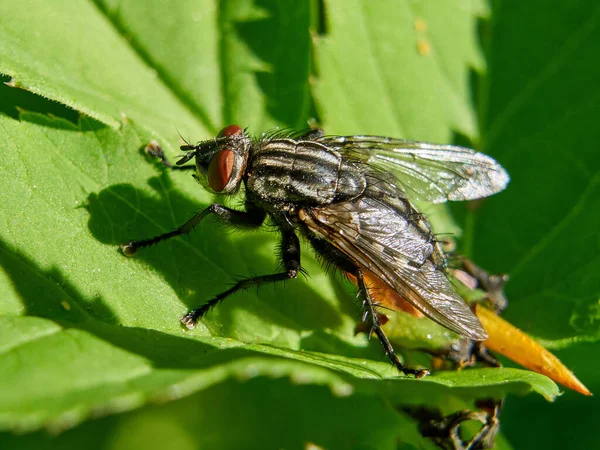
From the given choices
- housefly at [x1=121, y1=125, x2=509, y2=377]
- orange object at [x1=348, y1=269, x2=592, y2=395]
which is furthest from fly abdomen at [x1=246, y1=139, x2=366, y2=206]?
orange object at [x1=348, y1=269, x2=592, y2=395]

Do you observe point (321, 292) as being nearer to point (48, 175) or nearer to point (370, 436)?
point (370, 436)

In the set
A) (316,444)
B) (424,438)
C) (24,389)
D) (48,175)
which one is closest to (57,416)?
(24,389)

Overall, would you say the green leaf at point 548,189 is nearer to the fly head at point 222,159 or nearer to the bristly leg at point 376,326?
the bristly leg at point 376,326

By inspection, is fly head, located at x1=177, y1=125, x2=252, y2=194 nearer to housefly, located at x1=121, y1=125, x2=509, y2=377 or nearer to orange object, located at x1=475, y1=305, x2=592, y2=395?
Result: housefly, located at x1=121, y1=125, x2=509, y2=377

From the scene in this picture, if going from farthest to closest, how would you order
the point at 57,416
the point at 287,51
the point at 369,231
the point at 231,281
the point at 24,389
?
the point at 287,51
the point at 369,231
the point at 231,281
the point at 24,389
the point at 57,416

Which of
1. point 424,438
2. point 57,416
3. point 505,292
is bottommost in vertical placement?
point 424,438

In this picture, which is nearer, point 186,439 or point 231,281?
point 231,281

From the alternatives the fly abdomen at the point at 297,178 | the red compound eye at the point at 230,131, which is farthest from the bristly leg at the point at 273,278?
the red compound eye at the point at 230,131

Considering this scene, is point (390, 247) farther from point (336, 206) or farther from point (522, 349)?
point (522, 349)
